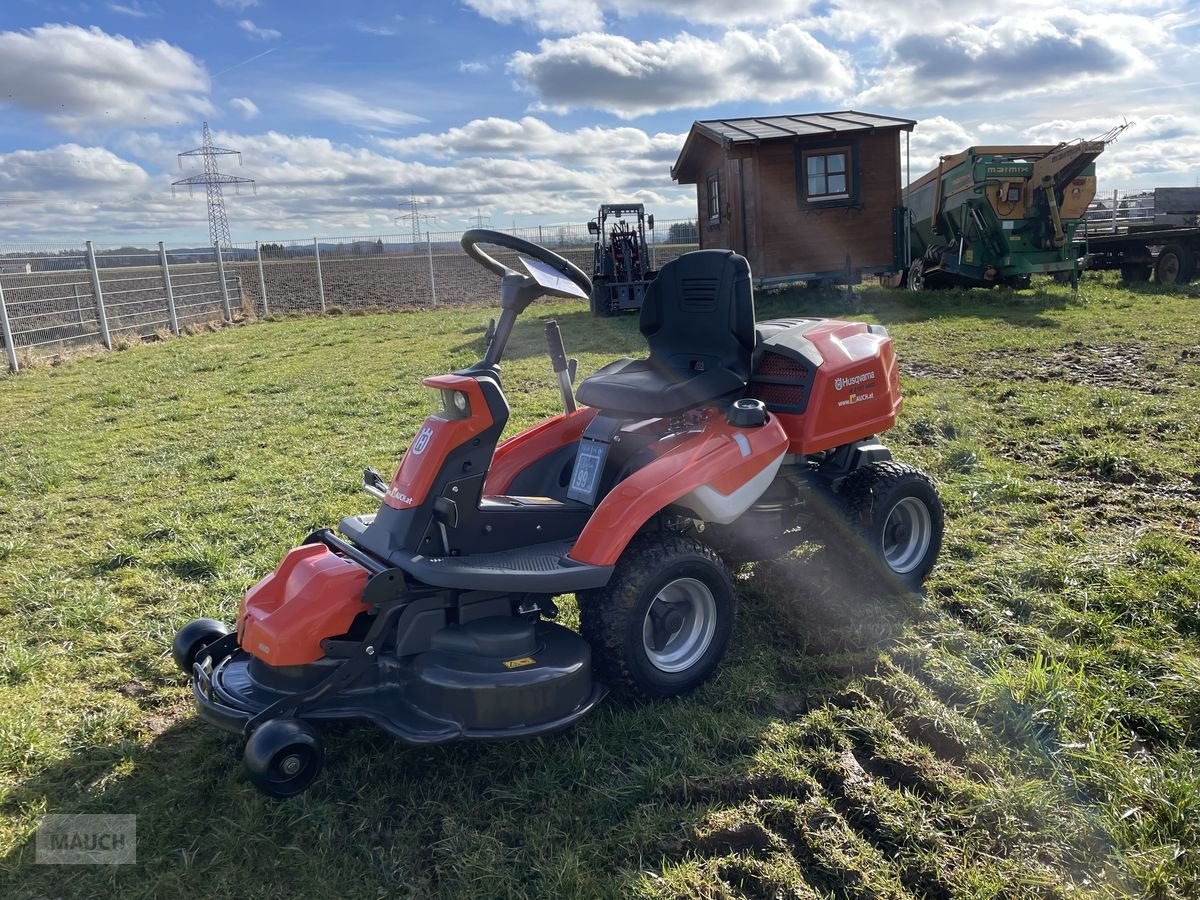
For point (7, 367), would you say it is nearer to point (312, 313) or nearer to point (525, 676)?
point (312, 313)

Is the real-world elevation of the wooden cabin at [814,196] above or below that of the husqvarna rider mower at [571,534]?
above

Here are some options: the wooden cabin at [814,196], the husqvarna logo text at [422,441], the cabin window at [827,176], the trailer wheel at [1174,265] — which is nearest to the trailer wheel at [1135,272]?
the trailer wheel at [1174,265]

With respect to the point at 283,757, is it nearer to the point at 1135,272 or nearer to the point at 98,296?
the point at 98,296

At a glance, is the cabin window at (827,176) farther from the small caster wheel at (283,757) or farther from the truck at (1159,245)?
the small caster wheel at (283,757)

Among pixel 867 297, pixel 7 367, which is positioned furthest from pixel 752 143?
pixel 7 367

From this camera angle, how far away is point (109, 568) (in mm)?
4586

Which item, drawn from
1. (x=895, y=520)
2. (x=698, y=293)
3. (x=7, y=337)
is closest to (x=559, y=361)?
(x=698, y=293)

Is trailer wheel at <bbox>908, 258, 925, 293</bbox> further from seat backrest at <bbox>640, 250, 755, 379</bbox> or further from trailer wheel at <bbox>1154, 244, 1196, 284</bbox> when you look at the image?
seat backrest at <bbox>640, 250, 755, 379</bbox>

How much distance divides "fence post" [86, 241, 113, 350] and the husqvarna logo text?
44.3ft

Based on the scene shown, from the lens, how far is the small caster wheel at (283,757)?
7.85ft

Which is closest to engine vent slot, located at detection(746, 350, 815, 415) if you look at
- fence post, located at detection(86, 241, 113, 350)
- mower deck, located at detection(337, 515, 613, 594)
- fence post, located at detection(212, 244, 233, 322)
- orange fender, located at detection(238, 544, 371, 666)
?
mower deck, located at detection(337, 515, 613, 594)

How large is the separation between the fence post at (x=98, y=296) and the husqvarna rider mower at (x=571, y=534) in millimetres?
13164

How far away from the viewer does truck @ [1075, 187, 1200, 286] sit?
15.3m

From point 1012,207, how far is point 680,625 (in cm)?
1329
